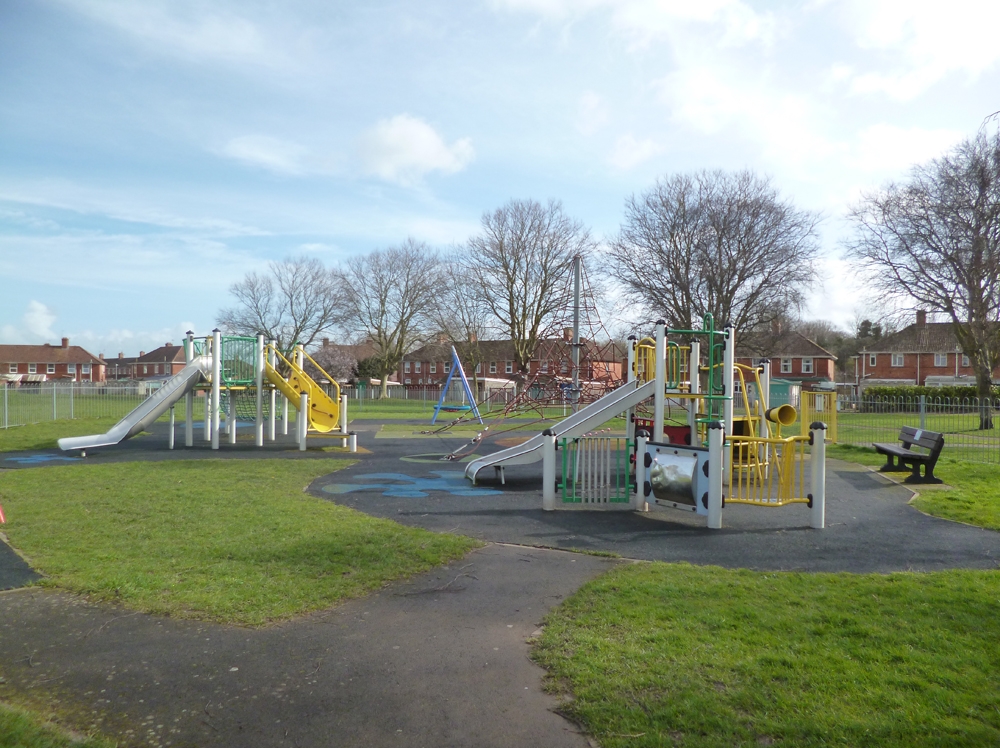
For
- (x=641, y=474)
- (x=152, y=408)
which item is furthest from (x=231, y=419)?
(x=641, y=474)

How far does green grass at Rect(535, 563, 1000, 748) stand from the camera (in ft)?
12.2

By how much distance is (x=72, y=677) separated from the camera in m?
4.31

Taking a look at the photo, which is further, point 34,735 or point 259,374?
point 259,374

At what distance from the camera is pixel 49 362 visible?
9500 cm

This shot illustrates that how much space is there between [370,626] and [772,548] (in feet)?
16.7

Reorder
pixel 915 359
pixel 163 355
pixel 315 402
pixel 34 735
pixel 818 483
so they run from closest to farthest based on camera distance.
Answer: pixel 34 735, pixel 818 483, pixel 315 402, pixel 915 359, pixel 163 355

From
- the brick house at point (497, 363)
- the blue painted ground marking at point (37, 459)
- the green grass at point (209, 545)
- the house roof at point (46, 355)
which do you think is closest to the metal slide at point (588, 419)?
the green grass at point (209, 545)

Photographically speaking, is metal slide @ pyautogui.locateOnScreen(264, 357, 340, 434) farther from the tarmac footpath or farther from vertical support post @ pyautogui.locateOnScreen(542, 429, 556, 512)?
the tarmac footpath

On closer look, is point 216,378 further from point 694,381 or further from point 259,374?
point 694,381

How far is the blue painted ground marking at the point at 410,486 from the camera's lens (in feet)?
40.5

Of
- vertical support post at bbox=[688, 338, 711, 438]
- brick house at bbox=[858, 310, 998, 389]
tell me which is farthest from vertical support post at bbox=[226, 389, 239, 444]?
brick house at bbox=[858, 310, 998, 389]

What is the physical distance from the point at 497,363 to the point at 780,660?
279 ft

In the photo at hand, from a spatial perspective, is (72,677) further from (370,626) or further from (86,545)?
(86,545)

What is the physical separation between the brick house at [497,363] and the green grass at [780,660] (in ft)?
47.0
